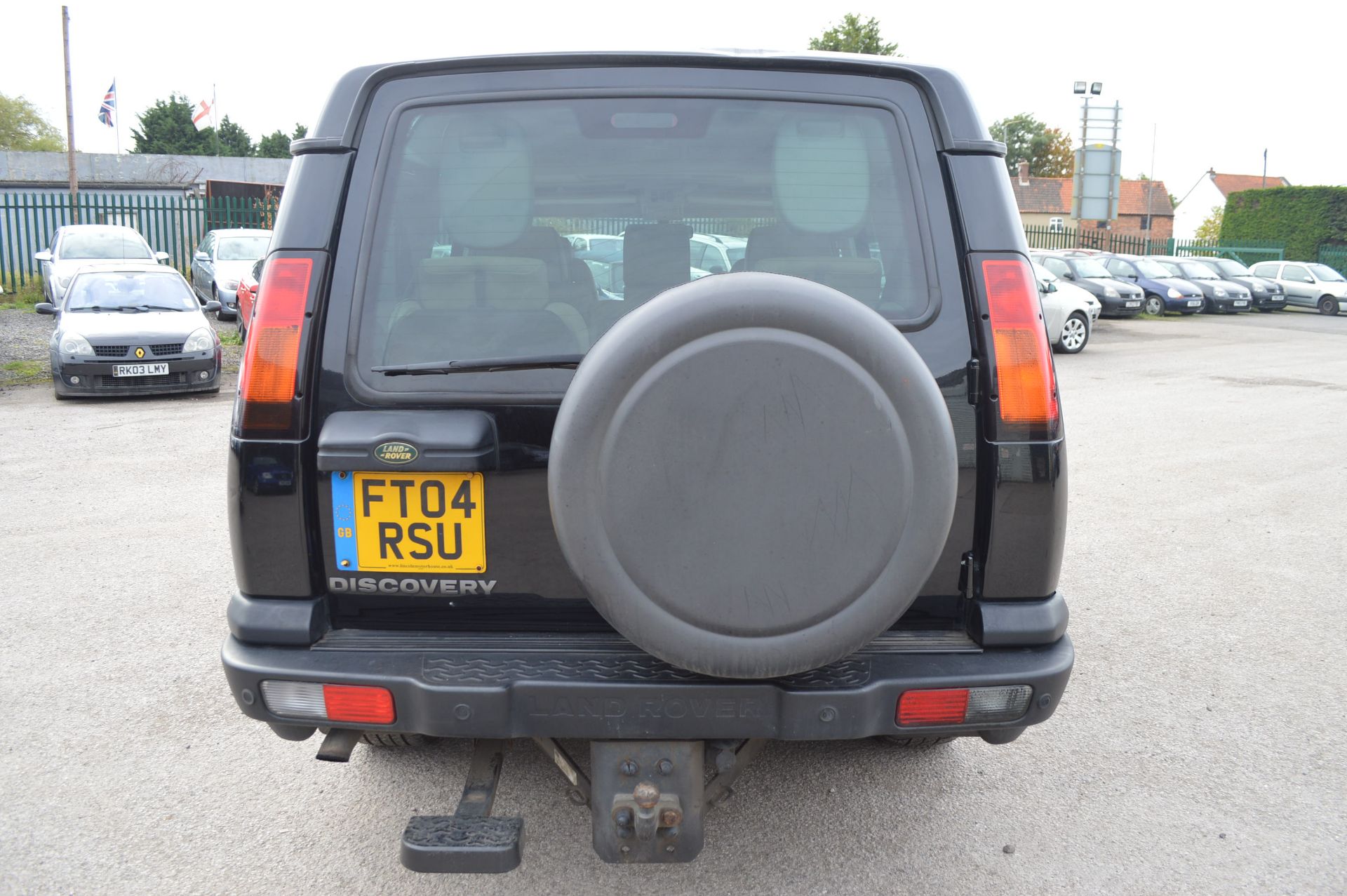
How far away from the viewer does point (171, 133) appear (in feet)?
217

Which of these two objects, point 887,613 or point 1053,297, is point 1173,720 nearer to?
point 887,613

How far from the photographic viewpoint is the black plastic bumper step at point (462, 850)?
2.15m

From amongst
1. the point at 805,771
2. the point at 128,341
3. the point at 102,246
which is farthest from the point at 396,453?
the point at 102,246

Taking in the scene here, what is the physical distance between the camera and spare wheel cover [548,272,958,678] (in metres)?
1.94

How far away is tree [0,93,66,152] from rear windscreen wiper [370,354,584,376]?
82.6 m

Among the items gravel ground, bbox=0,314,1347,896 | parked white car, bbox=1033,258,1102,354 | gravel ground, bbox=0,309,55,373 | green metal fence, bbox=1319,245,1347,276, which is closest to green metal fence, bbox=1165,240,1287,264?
green metal fence, bbox=1319,245,1347,276

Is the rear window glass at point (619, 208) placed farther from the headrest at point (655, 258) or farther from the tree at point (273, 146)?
the tree at point (273, 146)

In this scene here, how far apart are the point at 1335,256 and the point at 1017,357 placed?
148 feet

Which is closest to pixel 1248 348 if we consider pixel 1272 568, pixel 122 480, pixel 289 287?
pixel 1272 568

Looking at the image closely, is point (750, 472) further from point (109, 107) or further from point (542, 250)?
point (109, 107)

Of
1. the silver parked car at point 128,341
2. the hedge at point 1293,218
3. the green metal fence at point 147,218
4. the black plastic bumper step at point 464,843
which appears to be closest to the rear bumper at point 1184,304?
the hedge at point 1293,218

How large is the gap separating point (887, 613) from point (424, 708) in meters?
1.01

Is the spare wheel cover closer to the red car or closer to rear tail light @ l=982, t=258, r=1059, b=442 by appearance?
rear tail light @ l=982, t=258, r=1059, b=442

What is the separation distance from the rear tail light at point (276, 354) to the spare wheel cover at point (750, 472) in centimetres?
74
